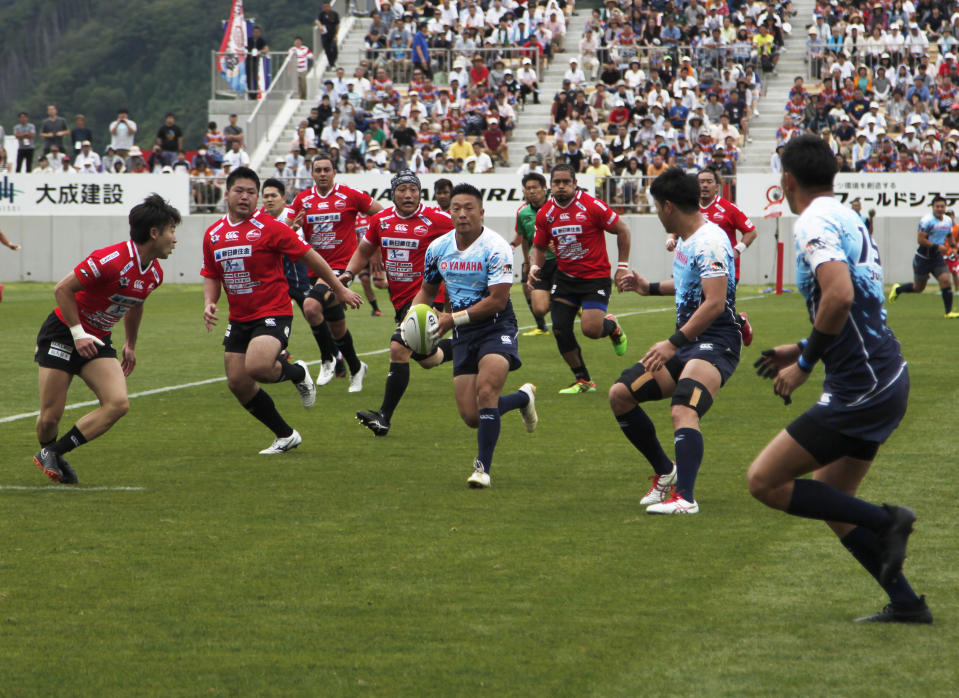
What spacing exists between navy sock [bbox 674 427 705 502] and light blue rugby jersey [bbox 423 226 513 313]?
195 cm

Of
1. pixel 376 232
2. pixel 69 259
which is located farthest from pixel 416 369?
pixel 69 259

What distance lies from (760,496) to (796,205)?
3.93 feet

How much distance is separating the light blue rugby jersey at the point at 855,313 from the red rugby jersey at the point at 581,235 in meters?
8.36

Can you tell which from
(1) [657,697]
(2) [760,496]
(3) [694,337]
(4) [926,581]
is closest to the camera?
(1) [657,697]

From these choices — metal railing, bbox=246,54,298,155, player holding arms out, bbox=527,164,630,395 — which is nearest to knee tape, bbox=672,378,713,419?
player holding arms out, bbox=527,164,630,395

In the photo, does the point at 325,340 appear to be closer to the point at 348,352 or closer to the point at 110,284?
the point at 348,352

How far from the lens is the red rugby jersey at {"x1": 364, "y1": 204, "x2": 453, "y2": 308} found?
40.4 ft

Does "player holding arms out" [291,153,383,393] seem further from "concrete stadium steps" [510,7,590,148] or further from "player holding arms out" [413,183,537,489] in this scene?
"concrete stadium steps" [510,7,590,148]

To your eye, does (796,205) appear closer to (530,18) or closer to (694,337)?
(694,337)

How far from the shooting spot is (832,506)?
17.7ft

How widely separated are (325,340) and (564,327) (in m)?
2.69

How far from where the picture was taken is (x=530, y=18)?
132 ft

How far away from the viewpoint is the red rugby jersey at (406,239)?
1233cm

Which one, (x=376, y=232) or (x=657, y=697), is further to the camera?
(x=376, y=232)
